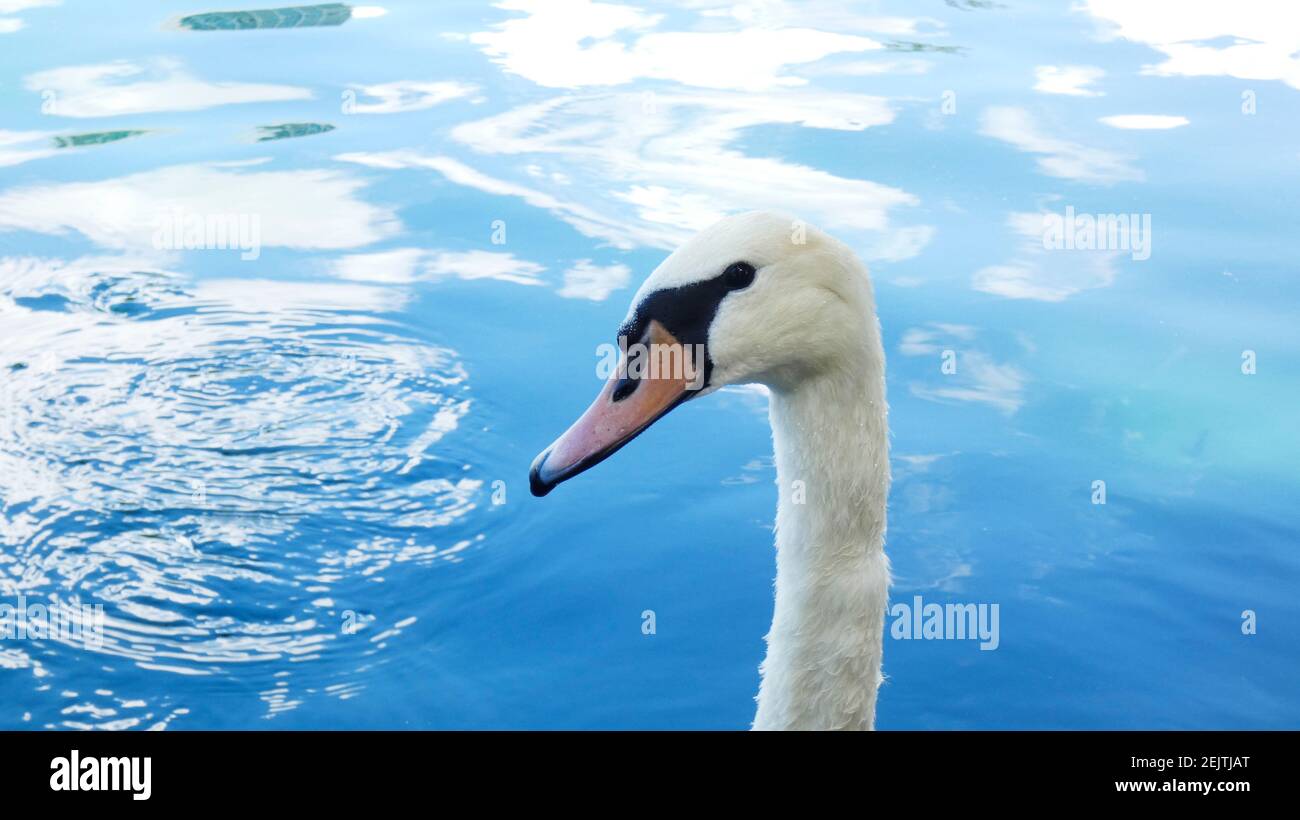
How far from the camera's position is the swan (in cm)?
297

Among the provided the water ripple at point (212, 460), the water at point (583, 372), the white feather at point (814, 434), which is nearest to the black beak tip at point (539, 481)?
the white feather at point (814, 434)

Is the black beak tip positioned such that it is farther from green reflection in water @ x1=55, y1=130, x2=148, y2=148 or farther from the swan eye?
green reflection in water @ x1=55, y1=130, x2=148, y2=148

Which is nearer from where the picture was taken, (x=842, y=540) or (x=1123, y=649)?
(x=842, y=540)

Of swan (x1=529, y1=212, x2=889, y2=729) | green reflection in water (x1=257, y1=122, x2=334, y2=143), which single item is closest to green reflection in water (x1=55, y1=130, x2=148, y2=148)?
green reflection in water (x1=257, y1=122, x2=334, y2=143)

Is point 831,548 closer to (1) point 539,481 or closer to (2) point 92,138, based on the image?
(1) point 539,481

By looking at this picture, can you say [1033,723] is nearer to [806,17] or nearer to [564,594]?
[564,594]

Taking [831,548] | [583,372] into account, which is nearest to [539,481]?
[831,548]

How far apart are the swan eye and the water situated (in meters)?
2.10

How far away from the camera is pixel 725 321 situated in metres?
2.99

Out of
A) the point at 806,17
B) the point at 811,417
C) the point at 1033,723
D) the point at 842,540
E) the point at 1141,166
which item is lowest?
the point at 1033,723

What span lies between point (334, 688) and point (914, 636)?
1.92 m
